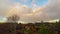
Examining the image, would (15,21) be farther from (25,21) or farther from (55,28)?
(55,28)

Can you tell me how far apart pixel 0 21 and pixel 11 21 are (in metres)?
1.84

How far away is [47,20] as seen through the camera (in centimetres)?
1341

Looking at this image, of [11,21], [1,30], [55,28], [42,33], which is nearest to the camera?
[42,33]

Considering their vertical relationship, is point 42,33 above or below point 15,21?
below

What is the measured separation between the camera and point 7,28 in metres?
13.8

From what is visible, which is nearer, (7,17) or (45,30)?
(45,30)

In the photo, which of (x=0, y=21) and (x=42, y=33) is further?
(x=0, y=21)

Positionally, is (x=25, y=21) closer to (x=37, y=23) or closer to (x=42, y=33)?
(x=37, y=23)

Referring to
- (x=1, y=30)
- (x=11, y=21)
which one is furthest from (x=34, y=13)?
(x=1, y=30)

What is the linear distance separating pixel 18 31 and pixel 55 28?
141 inches

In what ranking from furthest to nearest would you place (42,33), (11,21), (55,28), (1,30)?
(1,30)
(11,21)
(55,28)
(42,33)

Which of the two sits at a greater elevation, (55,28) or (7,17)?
(7,17)

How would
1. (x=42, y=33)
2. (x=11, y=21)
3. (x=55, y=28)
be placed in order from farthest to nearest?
(x=11, y=21) < (x=55, y=28) < (x=42, y=33)

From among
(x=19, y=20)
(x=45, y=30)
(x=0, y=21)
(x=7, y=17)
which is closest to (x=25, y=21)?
(x=19, y=20)
